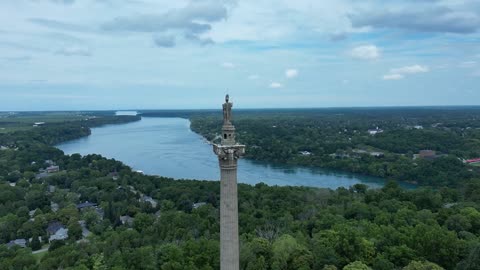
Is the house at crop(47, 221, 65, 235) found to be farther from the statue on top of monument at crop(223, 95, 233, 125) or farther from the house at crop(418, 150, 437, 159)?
the house at crop(418, 150, 437, 159)

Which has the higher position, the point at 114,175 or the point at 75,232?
the point at 114,175

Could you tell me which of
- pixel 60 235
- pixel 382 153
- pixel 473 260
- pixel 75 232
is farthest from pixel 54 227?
pixel 382 153

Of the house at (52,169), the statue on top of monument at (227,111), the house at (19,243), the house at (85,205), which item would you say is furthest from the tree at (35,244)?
the house at (52,169)

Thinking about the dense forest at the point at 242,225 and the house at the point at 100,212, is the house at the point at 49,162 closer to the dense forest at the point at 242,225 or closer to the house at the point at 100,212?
the dense forest at the point at 242,225

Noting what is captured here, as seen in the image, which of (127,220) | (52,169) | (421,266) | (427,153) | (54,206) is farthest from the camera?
(427,153)

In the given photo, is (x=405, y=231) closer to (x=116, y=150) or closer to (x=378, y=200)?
(x=378, y=200)

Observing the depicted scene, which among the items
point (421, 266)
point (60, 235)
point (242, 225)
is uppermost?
point (421, 266)

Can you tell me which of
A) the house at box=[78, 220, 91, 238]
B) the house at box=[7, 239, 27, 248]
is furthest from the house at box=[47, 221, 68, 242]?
the house at box=[7, 239, 27, 248]

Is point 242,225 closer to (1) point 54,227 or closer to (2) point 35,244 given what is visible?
(2) point 35,244

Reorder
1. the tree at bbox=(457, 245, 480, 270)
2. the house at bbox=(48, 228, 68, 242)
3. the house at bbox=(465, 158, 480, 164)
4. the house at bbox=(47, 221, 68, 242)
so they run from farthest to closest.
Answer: the house at bbox=(465, 158, 480, 164) < the house at bbox=(47, 221, 68, 242) < the house at bbox=(48, 228, 68, 242) < the tree at bbox=(457, 245, 480, 270)
